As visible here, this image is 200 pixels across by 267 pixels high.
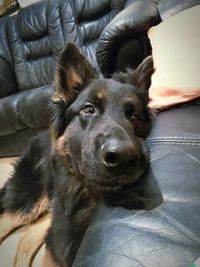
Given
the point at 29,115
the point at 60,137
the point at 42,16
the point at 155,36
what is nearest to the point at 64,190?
the point at 60,137

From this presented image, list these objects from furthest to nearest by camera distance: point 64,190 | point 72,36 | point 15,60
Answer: point 15,60
point 72,36
point 64,190

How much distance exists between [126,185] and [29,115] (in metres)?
2.17

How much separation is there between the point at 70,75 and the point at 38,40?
328 cm

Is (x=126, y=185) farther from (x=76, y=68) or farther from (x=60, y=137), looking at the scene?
(x=76, y=68)

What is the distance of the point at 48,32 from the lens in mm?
4422

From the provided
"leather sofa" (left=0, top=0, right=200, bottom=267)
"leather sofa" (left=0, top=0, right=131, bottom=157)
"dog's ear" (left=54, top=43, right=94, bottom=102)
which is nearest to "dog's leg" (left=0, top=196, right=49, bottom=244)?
"dog's ear" (left=54, top=43, right=94, bottom=102)

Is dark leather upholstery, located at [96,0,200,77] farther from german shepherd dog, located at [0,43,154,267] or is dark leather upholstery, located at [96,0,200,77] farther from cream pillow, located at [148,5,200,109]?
german shepherd dog, located at [0,43,154,267]

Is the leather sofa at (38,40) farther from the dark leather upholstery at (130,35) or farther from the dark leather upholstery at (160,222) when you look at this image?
the dark leather upholstery at (160,222)

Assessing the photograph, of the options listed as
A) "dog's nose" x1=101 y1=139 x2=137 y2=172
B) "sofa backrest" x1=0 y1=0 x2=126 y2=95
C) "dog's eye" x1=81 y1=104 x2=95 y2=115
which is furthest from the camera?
"sofa backrest" x1=0 y1=0 x2=126 y2=95

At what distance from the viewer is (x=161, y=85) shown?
4.82 ft

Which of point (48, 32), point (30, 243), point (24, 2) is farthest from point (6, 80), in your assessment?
point (30, 243)

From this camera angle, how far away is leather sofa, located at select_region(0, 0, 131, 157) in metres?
3.39

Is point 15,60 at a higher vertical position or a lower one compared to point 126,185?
lower

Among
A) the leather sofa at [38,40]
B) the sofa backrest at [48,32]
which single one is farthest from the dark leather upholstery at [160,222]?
the sofa backrest at [48,32]
